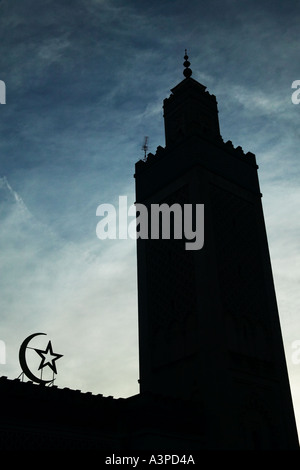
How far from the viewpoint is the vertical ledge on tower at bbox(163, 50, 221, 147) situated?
2453cm

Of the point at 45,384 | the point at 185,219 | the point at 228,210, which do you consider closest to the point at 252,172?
the point at 228,210

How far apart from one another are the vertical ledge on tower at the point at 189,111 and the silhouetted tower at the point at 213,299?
0.06 meters

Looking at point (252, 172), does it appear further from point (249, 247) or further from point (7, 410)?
point (7, 410)

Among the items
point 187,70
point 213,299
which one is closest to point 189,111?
point 187,70

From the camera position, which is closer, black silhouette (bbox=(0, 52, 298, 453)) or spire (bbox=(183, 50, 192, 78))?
black silhouette (bbox=(0, 52, 298, 453))

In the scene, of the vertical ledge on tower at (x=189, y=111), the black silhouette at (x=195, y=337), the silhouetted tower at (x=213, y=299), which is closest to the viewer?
the black silhouette at (x=195, y=337)

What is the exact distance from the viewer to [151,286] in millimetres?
21922

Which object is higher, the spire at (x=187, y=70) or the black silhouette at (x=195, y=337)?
the spire at (x=187, y=70)

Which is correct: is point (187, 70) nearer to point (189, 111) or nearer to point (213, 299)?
point (189, 111)

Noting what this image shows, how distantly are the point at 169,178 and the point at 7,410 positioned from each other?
489 inches

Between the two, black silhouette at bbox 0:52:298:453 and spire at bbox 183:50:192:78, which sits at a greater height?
spire at bbox 183:50:192:78

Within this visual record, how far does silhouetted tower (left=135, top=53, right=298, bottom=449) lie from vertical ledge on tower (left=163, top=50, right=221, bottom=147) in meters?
0.06

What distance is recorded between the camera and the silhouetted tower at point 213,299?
18266 mm
